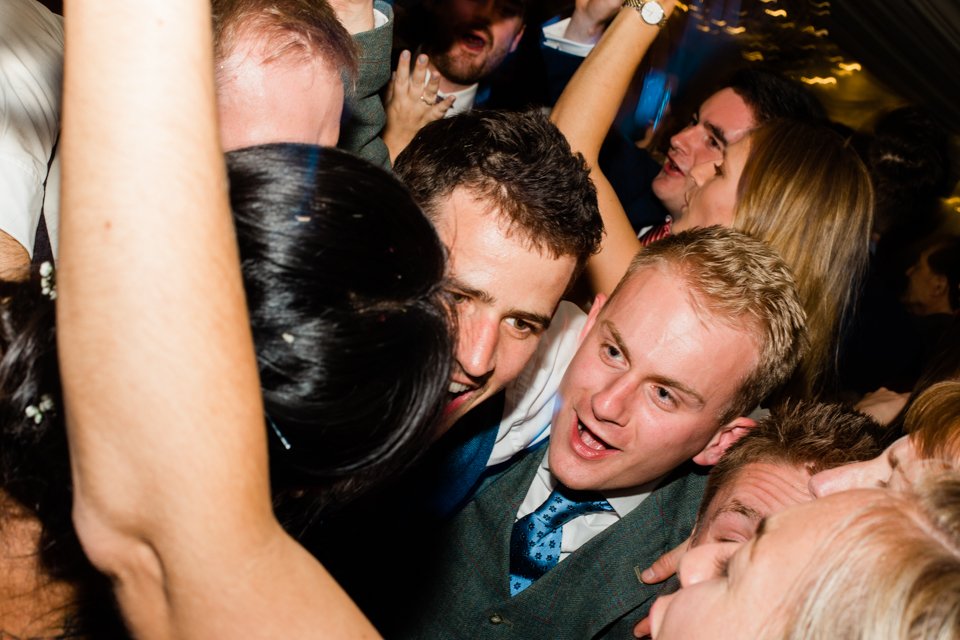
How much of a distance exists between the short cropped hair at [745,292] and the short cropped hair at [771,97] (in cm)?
106

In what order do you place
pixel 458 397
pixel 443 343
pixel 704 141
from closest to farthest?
pixel 443 343
pixel 458 397
pixel 704 141

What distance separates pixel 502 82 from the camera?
3107mm

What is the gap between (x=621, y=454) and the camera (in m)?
1.76

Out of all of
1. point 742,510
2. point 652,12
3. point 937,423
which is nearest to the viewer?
point 937,423

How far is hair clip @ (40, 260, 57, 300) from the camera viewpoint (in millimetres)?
818

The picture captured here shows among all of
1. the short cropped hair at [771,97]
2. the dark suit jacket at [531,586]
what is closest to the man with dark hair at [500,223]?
the dark suit jacket at [531,586]

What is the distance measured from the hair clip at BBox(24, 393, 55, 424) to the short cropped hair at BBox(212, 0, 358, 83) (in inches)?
34.7

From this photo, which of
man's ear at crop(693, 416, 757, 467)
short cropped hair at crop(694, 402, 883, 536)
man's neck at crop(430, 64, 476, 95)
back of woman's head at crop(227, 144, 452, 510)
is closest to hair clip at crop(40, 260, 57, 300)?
back of woman's head at crop(227, 144, 452, 510)

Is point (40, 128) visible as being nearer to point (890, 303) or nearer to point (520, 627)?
point (520, 627)

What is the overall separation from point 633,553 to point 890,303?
166 cm

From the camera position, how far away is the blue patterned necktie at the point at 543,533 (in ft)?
5.78

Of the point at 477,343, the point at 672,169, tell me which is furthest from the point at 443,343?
the point at 672,169

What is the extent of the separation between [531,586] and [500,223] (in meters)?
0.79

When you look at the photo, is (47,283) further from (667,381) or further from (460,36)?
(460,36)
